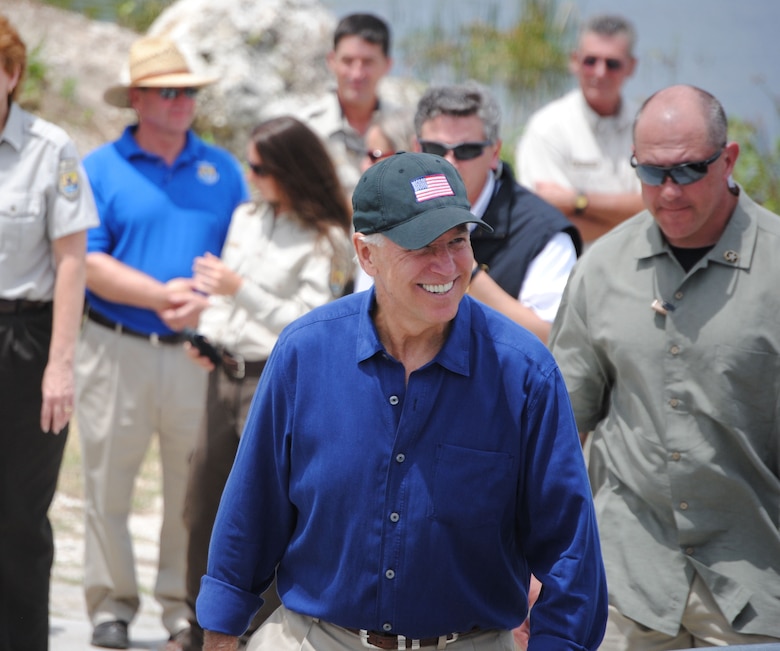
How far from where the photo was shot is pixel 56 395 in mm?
4281

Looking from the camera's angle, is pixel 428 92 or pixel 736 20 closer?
pixel 428 92

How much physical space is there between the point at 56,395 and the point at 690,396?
2.22 metres

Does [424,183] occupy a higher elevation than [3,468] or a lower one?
higher

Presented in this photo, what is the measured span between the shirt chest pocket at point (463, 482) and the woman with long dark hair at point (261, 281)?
2052 mm

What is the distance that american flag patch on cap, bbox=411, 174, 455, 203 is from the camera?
255 centimetres

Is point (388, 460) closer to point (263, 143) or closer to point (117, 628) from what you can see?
point (263, 143)

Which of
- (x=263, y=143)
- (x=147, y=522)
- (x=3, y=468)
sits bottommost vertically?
(x=147, y=522)

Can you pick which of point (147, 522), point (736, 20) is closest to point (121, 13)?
point (736, 20)

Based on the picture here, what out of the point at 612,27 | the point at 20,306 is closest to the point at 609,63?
the point at 612,27

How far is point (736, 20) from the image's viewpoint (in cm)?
1095

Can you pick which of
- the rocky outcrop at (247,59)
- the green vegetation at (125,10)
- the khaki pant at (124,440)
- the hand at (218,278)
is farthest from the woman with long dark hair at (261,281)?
the green vegetation at (125,10)

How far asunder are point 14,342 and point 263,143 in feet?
3.94

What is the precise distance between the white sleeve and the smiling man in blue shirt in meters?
1.29

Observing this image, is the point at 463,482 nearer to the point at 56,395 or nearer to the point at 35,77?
the point at 56,395
